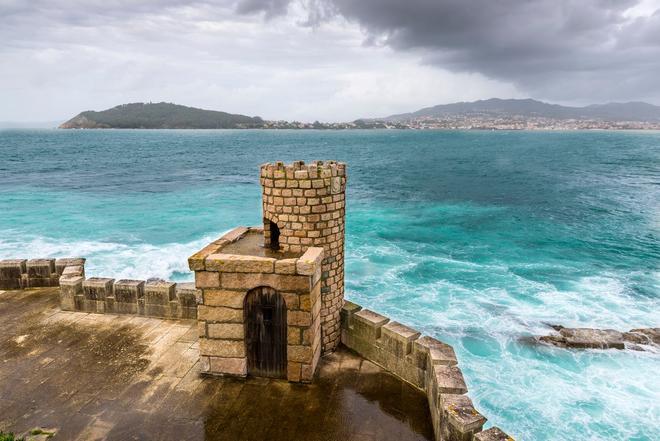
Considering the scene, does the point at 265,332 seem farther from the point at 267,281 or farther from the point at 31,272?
the point at 31,272

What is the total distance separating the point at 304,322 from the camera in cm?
838

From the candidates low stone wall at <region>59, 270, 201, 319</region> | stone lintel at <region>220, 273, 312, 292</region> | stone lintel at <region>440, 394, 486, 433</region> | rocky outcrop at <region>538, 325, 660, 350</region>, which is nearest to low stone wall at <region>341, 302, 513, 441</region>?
stone lintel at <region>440, 394, 486, 433</region>

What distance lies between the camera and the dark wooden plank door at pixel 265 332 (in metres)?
8.48

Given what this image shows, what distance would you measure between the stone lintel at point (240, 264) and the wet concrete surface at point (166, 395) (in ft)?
7.56

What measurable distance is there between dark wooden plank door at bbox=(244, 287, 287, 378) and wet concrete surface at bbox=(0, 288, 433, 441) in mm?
265

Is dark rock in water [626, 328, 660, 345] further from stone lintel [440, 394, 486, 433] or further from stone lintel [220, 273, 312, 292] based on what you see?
stone lintel [220, 273, 312, 292]

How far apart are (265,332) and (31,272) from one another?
26.5ft

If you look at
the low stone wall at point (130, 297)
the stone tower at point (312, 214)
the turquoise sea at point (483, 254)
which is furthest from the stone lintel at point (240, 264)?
the turquoise sea at point (483, 254)

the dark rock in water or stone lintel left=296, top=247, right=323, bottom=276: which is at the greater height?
stone lintel left=296, top=247, right=323, bottom=276

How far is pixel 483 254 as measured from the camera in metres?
27.3

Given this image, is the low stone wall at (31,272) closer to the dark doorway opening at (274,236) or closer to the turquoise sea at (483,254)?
the dark doorway opening at (274,236)

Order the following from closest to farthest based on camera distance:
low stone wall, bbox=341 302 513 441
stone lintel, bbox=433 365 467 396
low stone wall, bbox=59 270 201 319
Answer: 1. low stone wall, bbox=341 302 513 441
2. stone lintel, bbox=433 365 467 396
3. low stone wall, bbox=59 270 201 319

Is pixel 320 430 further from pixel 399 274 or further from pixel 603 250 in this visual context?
pixel 603 250

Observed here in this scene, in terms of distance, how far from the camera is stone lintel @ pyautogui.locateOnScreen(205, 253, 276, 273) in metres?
8.19
